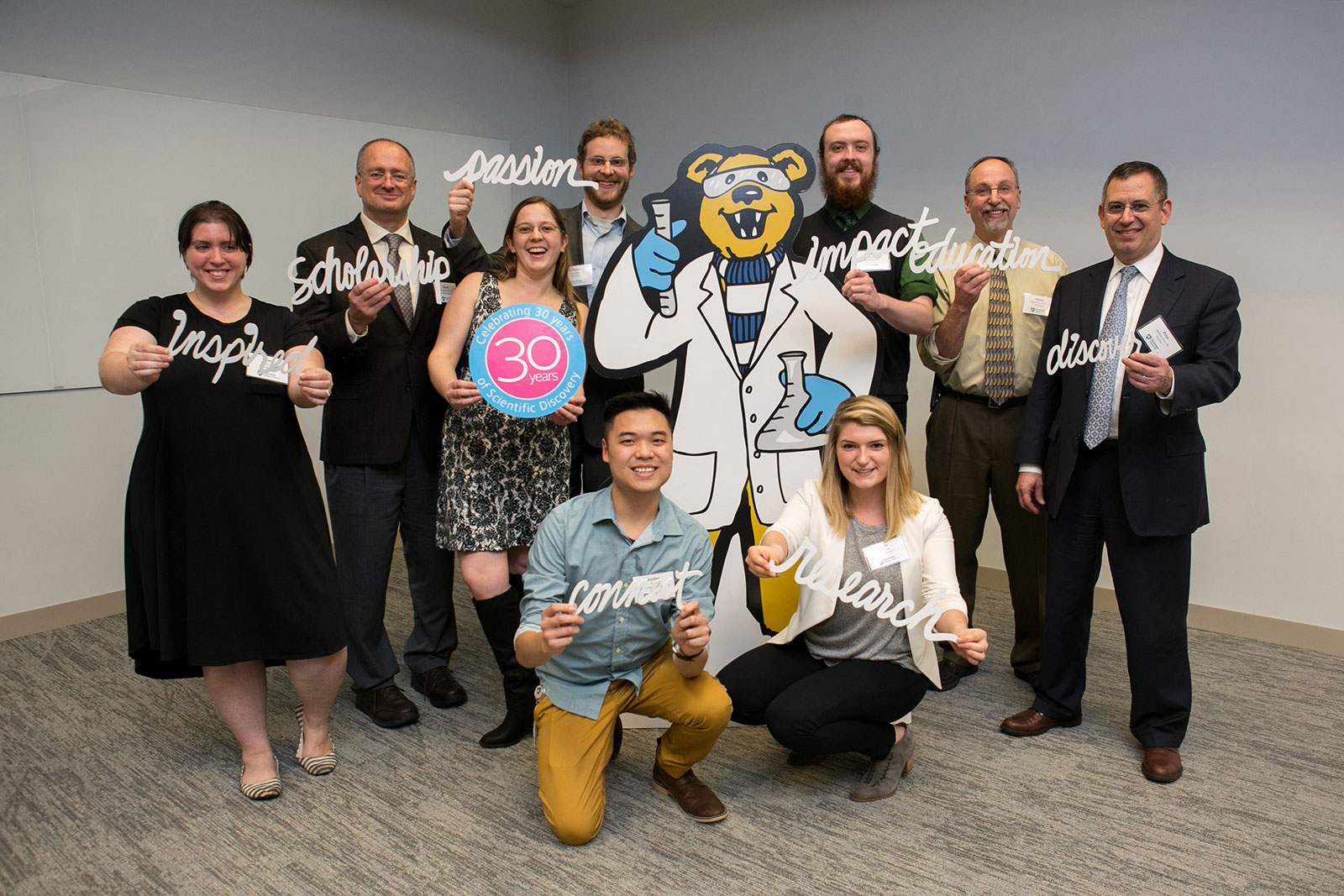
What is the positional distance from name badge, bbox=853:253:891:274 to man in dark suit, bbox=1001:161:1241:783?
0.58m

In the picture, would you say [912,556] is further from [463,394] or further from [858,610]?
[463,394]

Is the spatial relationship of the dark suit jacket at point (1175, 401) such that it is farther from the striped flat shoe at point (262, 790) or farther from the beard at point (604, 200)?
the striped flat shoe at point (262, 790)

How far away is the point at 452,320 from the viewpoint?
2.64 meters

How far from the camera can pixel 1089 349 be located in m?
2.64

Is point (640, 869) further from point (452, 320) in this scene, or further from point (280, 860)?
point (452, 320)

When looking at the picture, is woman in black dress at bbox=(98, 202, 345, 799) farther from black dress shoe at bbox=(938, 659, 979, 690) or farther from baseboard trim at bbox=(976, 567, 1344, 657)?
baseboard trim at bbox=(976, 567, 1344, 657)

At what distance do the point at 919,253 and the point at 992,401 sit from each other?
715mm

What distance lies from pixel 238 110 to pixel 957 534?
3616 mm

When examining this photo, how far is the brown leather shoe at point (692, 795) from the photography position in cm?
237

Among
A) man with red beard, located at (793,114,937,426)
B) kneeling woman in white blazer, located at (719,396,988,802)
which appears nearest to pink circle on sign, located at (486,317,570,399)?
kneeling woman in white blazer, located at (719,396,988,802)

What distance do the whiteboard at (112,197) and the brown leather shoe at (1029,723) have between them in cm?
367

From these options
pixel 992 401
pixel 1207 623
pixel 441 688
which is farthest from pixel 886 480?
pixel 1207 623

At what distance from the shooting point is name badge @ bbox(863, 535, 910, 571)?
2355 millimetres

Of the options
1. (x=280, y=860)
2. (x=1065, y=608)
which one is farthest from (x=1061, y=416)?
(x=280, y=860)
